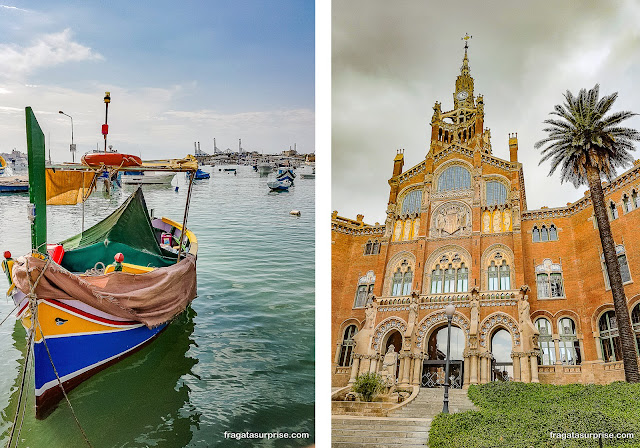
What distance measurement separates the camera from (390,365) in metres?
4.56

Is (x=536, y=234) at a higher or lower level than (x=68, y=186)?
lower

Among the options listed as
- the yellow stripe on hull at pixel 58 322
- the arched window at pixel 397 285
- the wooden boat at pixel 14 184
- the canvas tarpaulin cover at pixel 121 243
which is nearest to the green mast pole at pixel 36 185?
the yellow stripe on hull at pixel 58 322

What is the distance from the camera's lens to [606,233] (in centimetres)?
434

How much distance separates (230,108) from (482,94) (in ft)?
8.74

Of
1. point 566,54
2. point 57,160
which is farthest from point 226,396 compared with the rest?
point 566,54

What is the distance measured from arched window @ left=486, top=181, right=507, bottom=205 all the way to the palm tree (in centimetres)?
44

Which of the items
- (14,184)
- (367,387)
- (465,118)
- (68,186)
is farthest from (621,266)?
(14,184)

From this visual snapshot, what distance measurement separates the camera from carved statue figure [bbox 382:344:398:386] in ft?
14.8

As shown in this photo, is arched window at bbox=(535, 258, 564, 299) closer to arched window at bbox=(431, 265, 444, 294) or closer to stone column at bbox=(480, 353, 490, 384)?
stone column at bbox=(480, 353, 490, 384)

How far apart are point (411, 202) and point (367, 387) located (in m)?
1.81

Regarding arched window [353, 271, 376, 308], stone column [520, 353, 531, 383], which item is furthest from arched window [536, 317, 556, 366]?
arched window [353, 271, 376, 308]

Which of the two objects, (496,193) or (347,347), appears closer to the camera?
(347,347)

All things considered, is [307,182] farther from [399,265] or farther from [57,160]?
[57,160]

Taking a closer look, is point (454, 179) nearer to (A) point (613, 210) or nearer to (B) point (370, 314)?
(A) point (613, 210)
